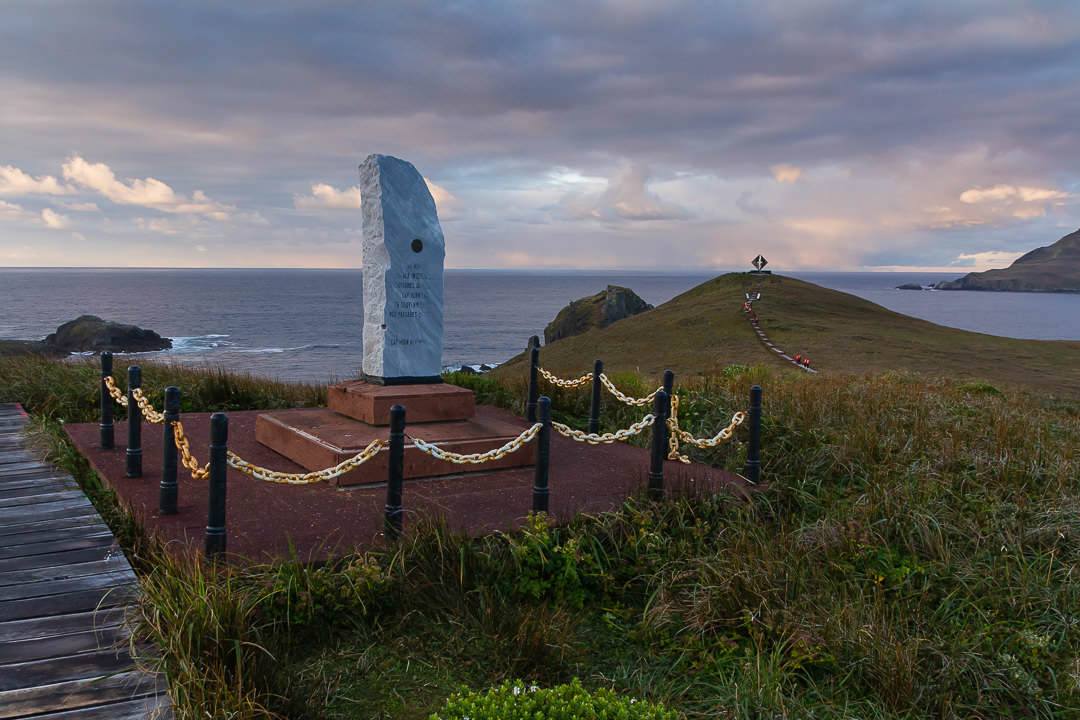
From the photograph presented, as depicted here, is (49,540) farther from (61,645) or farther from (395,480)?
(395,480)

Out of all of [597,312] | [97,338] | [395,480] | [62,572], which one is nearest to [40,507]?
[62,572]

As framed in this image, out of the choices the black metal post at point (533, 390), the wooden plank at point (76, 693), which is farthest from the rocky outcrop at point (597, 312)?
the wooden plank at point (76, 693)

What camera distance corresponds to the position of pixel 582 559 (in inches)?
219

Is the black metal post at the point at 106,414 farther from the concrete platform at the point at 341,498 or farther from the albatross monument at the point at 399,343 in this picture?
the albatross monument at the point at 399,343

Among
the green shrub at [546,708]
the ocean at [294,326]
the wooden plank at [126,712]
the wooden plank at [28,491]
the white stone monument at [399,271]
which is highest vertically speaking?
the white stone monument at [399,271]

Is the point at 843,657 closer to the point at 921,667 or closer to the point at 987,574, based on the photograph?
the point at 921,667

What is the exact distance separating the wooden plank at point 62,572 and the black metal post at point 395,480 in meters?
1.71

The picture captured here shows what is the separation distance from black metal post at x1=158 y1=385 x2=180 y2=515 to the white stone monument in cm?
297

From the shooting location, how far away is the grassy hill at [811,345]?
1933 cm

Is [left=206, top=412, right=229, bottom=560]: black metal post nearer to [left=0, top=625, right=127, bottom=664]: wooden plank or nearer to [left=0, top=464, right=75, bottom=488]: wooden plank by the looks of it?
[left=0, top=625, right=127, bottom=664]: wooden plank

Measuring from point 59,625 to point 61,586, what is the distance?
1.88 ft

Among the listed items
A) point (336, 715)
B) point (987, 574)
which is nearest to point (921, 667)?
point (987, 574)

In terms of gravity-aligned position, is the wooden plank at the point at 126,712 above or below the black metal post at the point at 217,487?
below

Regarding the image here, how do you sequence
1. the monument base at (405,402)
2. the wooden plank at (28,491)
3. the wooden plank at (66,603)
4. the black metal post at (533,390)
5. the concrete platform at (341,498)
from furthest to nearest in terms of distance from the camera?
the black metal post at (533,390) < the monument base at (405,402) < the wooden plank at (28,491) < the concrete platform at (341,498) < the wooden plank at (66,603)
